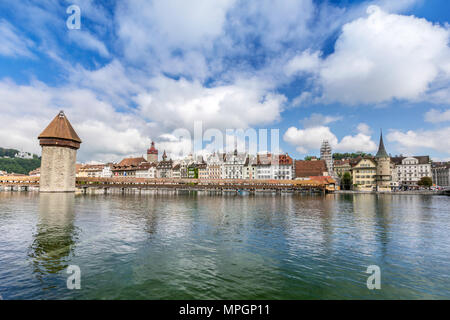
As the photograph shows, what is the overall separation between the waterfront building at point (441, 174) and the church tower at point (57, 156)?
487 feet

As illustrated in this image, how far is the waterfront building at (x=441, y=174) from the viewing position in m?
113

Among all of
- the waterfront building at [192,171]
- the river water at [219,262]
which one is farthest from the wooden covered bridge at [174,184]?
the river water at [219,262]

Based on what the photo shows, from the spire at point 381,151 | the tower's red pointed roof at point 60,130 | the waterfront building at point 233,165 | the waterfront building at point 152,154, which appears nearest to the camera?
the tower's red pointed roof at point 60,130

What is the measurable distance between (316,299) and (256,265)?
3.23 meters

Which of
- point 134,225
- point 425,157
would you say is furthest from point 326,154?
point 134,225

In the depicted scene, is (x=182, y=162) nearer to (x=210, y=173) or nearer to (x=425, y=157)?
(x=210, y=173)

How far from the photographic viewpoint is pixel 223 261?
11.0 meters

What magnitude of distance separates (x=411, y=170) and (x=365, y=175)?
33.8 metres

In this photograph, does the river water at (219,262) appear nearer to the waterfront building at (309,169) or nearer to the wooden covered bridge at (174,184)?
the wooden covered bridge at (174,184)

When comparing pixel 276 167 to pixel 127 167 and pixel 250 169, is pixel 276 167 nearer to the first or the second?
pixel 250 169

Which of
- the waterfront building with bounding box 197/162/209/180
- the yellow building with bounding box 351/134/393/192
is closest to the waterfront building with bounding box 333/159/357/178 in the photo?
the yellow building with bounding box 351/134/393/192

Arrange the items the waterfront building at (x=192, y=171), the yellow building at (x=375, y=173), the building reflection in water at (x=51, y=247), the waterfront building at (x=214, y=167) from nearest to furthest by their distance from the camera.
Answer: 1. the building reflection in water at (x=51, y=247)
2. the yellow building at (x=375, y=173)
3. the waterfront building at (x=214, y=167)
4. the waterfront building at (x=192, y=171)

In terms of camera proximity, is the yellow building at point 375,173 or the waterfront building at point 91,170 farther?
the waterfront building at point 91,170

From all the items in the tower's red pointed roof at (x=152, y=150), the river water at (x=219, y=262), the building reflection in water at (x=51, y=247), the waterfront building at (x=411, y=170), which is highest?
the tower's red pointed roof at (x=152, y=150)
